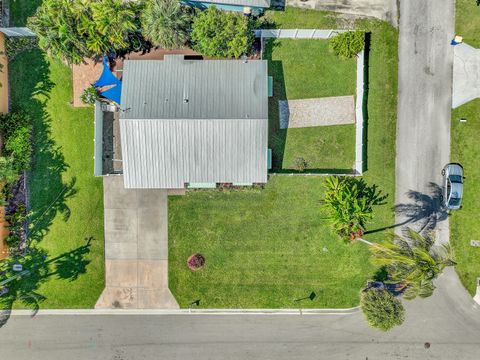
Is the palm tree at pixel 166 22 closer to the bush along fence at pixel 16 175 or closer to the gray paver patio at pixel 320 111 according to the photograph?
the gray paver patio at pixel 320 111

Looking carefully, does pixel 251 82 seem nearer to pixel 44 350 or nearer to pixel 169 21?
pixel 169 21

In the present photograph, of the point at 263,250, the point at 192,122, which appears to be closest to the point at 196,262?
the point at 263,250

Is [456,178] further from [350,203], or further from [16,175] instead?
[16,175]

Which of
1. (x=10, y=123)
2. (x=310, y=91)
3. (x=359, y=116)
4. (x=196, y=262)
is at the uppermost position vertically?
(x=310, y=91)

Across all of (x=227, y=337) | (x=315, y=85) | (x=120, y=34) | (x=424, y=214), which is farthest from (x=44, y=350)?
(x=424, y=214)

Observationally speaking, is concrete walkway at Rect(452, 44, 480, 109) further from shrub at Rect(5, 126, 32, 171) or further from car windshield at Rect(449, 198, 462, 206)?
shrub at Rect(5, 126, 32, 171)

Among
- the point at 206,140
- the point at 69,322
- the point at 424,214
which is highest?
the point at 206,140
